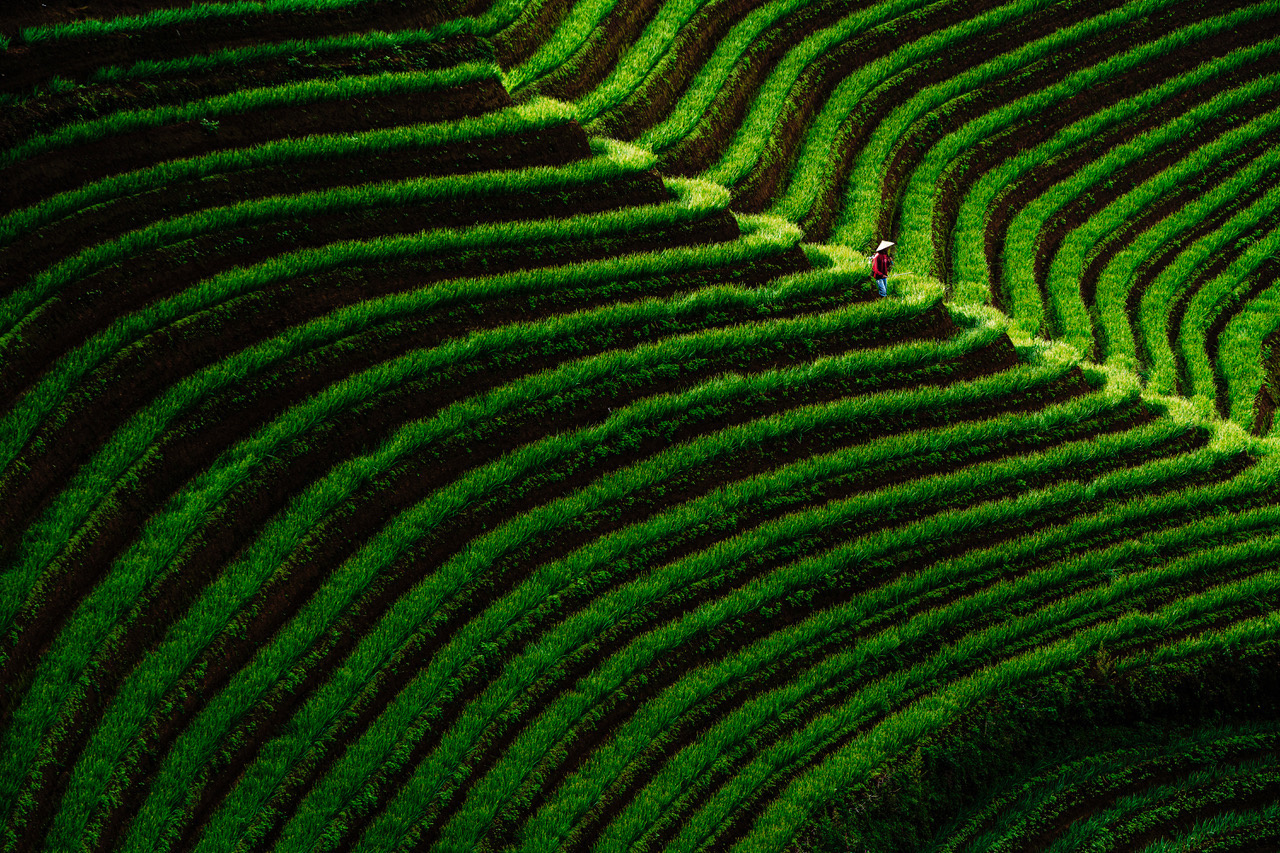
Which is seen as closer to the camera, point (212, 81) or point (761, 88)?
point (212, 81)

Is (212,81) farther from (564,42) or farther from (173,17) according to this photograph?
(564,42)

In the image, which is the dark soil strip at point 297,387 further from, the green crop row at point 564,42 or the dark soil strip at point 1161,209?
the dark soil strip at point 1161,209

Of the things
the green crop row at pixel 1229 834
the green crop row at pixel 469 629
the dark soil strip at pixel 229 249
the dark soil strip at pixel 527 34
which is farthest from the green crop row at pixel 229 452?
the green crop row at pixel 1229 834

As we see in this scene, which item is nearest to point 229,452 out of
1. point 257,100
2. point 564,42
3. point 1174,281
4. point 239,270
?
point 239,270

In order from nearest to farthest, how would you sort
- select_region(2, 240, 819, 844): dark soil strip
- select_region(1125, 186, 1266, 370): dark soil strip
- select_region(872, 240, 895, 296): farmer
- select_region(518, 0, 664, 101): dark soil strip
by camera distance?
select_region(2, 240, 819, 844): dark soil strip → select_region(872, 240, 895, 296): farmer → select_region(518, 0, 664, 101): dark soil strip → select_region(1125, 186, 1266, 370): dark soil strip

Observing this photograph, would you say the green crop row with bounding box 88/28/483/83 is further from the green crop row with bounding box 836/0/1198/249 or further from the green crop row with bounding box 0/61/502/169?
the green crop row with bounding box 836/0/1198/249

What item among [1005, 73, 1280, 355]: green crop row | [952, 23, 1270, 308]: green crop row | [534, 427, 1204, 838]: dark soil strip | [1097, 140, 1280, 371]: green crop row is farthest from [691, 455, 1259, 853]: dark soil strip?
[1097, 140, 1280, 371]: green crop row
